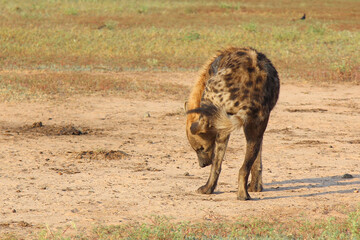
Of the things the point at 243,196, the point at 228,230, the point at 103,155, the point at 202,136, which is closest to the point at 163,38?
the point at 103,155

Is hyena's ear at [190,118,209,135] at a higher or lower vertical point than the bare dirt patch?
higher

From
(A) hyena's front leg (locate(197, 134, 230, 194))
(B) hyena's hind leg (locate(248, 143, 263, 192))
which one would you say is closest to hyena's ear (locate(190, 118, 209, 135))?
(A) hyena's front leg (locate(197, 134, 230, 194))

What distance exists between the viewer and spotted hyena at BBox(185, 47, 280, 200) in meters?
5.64

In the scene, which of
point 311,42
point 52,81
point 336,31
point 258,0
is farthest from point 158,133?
point 258,0

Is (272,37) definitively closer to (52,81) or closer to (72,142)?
(52,81)

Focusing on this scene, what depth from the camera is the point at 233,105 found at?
223 inches

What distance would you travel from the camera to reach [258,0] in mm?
38812

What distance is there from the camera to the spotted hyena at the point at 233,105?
5637 millimetres

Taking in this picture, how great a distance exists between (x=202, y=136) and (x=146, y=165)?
169 centimetres

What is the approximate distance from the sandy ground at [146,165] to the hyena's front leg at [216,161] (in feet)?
0.32

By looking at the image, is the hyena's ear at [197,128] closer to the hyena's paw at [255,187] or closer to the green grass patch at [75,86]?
the hyena's paw at [255,187]

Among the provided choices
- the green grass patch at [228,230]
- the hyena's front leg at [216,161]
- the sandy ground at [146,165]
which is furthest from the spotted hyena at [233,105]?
the green grass patch at [228,230]

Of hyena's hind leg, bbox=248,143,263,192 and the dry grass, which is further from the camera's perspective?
→ the dry grass

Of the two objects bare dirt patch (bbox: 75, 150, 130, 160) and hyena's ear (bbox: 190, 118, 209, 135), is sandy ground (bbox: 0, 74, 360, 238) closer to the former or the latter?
bare dirt patch (bbox: 75, 150, 130, 160)
